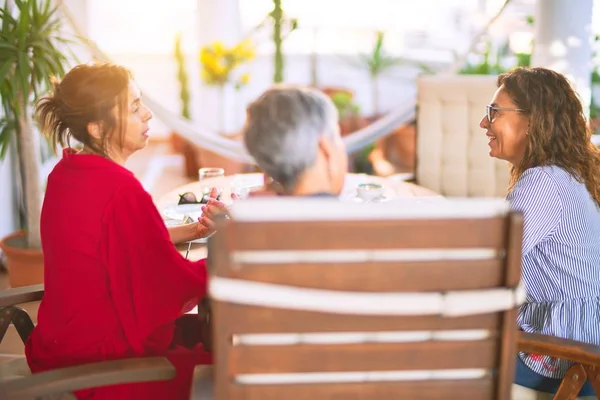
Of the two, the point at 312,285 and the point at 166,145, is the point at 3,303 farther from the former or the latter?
A: the point at 166,145

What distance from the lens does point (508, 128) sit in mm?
1694

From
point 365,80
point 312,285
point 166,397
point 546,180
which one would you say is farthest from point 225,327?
point 365,80

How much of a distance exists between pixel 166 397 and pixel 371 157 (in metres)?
4.23

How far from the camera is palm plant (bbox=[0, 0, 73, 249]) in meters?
2.77

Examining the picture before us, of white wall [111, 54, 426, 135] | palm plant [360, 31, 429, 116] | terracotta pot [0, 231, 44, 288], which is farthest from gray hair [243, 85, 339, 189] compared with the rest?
white wall [111, 54, 426, 135]

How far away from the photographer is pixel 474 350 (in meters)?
1.02

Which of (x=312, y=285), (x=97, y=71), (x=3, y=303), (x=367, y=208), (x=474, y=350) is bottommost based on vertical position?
(x=3, y=303)

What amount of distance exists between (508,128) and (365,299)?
2.84ft

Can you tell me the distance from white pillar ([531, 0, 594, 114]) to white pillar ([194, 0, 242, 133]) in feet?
9.15

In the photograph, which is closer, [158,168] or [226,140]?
[226,140]

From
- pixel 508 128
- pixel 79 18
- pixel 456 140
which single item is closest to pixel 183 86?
pixel 79 18

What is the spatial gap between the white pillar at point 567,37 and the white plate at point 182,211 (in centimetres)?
198

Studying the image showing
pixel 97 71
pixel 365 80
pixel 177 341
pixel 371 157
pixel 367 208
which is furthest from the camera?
pixel 365 80

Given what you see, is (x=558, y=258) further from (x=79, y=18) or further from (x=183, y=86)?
(x=183, y=86)
